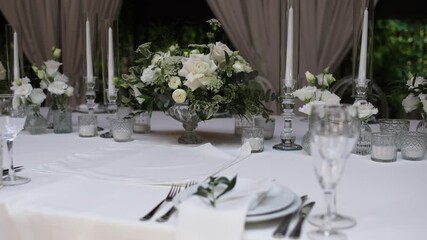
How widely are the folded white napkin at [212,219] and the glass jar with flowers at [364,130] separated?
76 centimetres

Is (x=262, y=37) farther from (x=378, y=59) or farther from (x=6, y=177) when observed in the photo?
(x=6, y=177)

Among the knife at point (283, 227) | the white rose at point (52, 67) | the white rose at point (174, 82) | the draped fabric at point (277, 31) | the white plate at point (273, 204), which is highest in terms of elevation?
the draped fabric at point (277, 31)

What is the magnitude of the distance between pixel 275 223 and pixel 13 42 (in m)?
1.64

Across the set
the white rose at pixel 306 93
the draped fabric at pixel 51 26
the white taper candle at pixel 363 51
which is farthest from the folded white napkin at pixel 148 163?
the draped fabric at pixel 51 26

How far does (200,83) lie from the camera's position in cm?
183

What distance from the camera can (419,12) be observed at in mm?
3766

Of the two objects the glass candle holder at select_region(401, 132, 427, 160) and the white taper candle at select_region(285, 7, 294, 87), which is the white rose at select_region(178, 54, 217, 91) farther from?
the glass candle holder at select_region(401, 132, 427, 160)

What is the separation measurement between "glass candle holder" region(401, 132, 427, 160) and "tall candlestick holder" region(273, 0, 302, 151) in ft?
1.14

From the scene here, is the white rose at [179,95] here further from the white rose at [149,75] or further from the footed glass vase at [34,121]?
the footed glass vase at [34,121]

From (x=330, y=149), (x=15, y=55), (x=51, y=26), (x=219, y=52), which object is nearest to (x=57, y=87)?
(x=15, y=55)

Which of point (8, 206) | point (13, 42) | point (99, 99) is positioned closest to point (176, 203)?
point (8, 206)

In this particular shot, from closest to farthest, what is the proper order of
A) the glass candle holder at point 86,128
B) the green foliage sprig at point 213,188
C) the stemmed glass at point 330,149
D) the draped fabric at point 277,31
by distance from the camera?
the stemmed glass at point 330,149, the green foliage sprig at point 213,188, the glass candle holder at point 86,128, the draped fabric at point 277,31

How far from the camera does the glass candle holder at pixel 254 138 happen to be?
1806 millimetres

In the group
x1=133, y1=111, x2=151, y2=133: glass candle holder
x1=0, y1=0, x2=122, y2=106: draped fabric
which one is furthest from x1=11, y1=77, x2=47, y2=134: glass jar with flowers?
x1=0, y1=0, x2=122, y2=106: draped fabric
